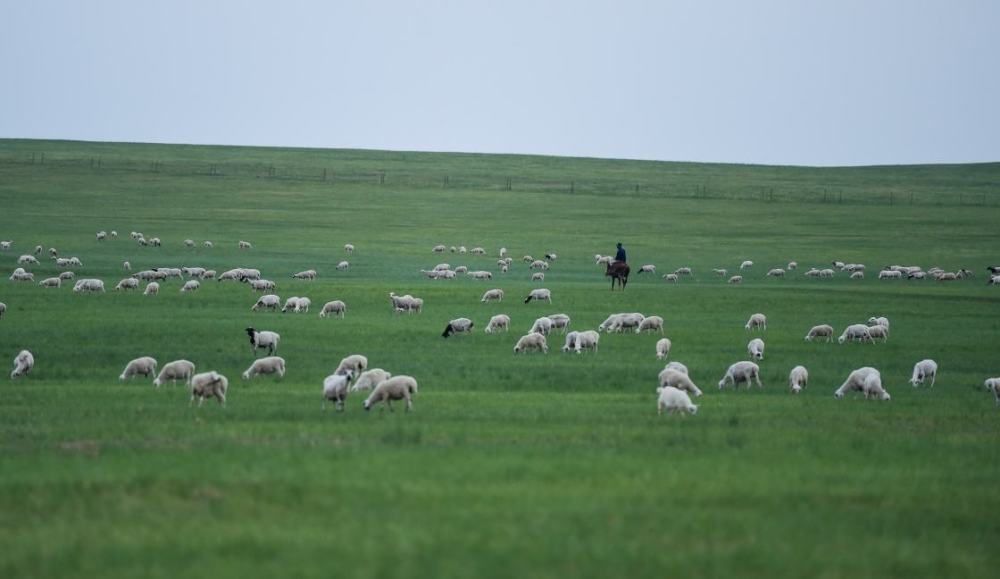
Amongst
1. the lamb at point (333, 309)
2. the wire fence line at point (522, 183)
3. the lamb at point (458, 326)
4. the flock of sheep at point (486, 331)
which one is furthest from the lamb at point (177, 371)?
the wire fence line at point (522, 183)

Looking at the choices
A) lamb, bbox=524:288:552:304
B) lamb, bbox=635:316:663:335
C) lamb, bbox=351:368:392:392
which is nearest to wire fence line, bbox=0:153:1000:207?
lamb, bbox=524:288:552:304

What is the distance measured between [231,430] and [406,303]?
2442 cm

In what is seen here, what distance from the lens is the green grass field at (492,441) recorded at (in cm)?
1155

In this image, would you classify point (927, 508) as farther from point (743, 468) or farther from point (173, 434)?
point (173, 434)

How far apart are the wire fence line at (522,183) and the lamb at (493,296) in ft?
238

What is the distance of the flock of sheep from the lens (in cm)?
2200

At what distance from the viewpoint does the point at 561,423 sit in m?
20.2

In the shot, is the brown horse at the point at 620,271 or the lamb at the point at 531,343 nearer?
the lamb at the point at 531,343

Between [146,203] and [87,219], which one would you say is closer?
[87,219]

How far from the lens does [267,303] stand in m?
42.5

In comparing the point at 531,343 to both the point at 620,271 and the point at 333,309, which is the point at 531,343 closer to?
the point at 333,309

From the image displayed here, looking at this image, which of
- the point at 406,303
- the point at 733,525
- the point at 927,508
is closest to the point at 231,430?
the point at 733,525

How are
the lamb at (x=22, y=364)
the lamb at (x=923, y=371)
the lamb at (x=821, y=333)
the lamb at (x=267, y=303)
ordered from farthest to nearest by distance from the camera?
the lamb at (x=267, y=303) < the lamb at (x=821, y=333) < the lamb at (x=923, y=371) < the lamb at (x=22, y=364)

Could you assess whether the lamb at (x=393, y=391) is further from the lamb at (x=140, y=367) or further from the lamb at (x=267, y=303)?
the lamb at (x=267, y=303)
